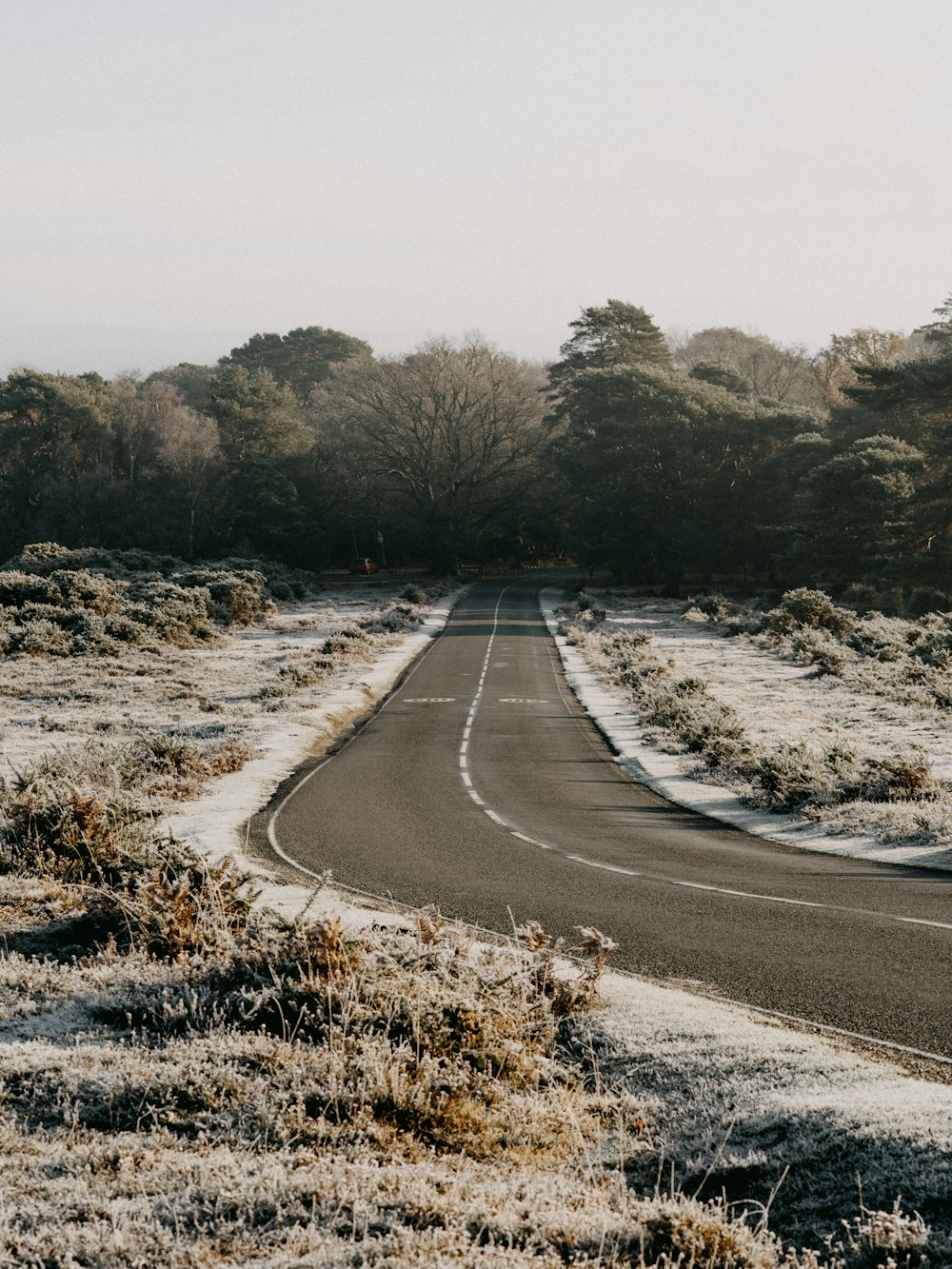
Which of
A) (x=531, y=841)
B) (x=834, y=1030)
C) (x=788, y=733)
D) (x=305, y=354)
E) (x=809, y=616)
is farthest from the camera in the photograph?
(x=305, y=354)

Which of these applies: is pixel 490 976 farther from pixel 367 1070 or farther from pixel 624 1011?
pixel 367 1070

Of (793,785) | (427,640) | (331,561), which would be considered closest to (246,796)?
(793,785)

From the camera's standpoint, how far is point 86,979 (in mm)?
9359

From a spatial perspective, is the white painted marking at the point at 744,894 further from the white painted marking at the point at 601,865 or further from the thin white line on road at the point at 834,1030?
the thin white line on road at the point at 834,1030

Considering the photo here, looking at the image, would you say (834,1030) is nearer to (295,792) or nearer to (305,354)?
(295,792)

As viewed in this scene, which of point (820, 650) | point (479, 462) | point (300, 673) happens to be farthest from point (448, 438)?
point (300, 673)

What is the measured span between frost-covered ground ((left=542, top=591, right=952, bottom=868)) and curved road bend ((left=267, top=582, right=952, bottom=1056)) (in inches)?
35.2

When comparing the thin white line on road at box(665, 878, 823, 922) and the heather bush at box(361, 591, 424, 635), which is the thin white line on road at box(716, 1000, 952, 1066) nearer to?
the thin white line on road at box(665, 878, 823, 922)

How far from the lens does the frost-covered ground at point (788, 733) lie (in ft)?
59.2

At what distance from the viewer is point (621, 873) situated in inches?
613

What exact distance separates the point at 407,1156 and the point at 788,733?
24.0 meters

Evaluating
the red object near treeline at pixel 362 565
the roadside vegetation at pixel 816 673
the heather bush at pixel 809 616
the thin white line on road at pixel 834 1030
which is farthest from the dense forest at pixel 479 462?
the thin white line on road at pixel 834 1030

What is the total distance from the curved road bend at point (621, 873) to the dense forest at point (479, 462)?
42190 mm

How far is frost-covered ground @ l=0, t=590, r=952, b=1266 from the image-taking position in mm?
5238
